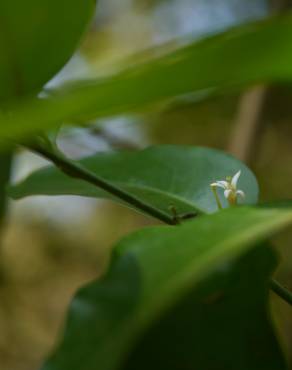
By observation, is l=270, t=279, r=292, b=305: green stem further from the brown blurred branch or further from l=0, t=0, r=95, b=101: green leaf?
the brown blurred branch

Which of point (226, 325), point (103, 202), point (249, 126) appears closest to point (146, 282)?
point (226, 325)

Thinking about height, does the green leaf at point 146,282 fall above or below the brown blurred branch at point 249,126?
above

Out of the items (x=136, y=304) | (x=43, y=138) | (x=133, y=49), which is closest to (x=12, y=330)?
(x=133, y=49)

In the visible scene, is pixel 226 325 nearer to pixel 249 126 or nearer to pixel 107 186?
pixel 107 186

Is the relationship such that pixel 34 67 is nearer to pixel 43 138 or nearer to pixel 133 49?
pixel 43 138

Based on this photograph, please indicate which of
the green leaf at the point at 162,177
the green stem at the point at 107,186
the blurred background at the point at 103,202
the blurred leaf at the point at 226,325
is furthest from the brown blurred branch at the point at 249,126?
the blurred leaf at the point at 226,325

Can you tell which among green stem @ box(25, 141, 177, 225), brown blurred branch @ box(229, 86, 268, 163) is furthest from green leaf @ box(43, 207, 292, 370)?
brown blurred branch @ box(229, 86, 268, 163)

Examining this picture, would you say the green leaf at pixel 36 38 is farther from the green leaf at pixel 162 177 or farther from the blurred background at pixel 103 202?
the blurred background at pixel 103 202

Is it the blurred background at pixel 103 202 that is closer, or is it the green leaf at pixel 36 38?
the green leaf at pixel 36 38
